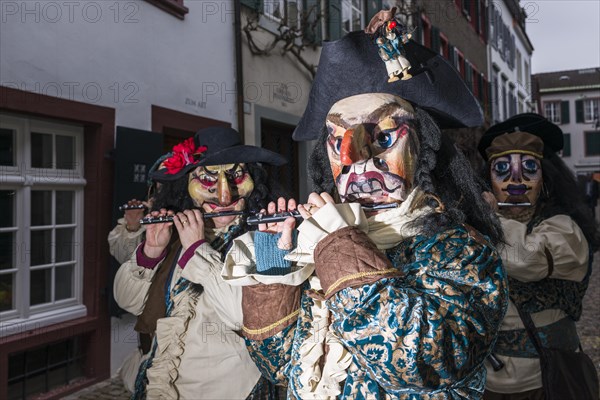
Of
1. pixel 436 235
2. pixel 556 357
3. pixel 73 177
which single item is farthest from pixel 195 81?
pixel 436 235

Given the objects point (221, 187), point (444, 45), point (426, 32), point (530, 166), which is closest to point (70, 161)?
point (221, 187)

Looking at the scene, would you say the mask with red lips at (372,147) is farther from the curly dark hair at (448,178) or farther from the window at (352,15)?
the window at (352,15)

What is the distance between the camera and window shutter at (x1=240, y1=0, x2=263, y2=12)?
21.4 feet

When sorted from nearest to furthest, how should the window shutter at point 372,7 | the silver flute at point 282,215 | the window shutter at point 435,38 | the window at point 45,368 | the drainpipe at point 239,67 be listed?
the silver flute at point 282,215 < the window at point 45,368 < the drainpipe at point 239,67 < the window shutter at point 372,7 < the window shutter at point 435,38

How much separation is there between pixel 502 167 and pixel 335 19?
573cm

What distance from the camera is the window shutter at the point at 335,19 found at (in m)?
8.20

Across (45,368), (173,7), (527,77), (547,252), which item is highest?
(527,77)

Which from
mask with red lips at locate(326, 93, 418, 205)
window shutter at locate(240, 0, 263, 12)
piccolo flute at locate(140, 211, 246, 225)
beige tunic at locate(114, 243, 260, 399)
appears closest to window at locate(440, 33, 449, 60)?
window shutter at locate(240, 0, 263, 12)

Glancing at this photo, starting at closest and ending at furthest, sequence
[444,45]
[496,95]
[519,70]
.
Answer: [444,45] → [496,95] → [519,70]

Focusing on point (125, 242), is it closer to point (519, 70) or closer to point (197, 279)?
point (197, 279)

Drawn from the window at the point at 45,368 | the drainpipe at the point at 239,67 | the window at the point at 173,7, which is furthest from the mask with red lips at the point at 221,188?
the drainpipe at the point at 239,67

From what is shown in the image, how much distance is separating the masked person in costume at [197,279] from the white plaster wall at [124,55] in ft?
5.77

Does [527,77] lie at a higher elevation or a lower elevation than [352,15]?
higher

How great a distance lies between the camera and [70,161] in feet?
15.1
